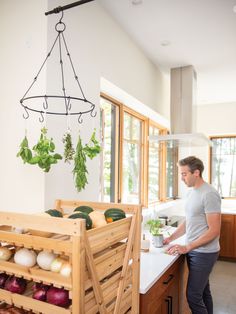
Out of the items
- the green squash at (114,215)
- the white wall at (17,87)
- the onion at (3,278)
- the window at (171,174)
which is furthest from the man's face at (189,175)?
the window at (171,174)

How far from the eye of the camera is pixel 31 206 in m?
1.85

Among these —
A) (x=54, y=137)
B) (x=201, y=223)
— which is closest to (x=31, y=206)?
(x=54, y=137)

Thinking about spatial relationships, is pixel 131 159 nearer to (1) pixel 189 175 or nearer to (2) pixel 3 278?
(1) pixel 189 175

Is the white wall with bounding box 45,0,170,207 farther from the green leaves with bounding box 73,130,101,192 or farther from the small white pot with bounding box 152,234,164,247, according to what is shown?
the small white pot with bounding box 152,234,164,247

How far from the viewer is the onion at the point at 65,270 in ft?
3.57

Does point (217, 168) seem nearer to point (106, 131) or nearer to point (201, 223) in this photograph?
point (106, 131)

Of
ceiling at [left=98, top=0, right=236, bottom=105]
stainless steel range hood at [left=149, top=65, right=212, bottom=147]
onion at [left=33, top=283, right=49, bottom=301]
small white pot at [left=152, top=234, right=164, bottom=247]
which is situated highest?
ceiling at [left=98, top=0, right=236, bottom=105]

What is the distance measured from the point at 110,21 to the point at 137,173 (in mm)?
2207

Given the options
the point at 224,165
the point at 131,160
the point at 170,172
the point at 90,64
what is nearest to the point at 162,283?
the point at 90,64

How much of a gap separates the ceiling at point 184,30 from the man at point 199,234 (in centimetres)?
139

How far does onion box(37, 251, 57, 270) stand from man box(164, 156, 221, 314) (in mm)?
1260

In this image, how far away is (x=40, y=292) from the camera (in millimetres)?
1187

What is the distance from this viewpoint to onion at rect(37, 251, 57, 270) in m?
1.14

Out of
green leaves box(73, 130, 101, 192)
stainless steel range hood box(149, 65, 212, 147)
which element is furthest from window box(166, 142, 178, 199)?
green leaves box(73, 130, 101, 192)
